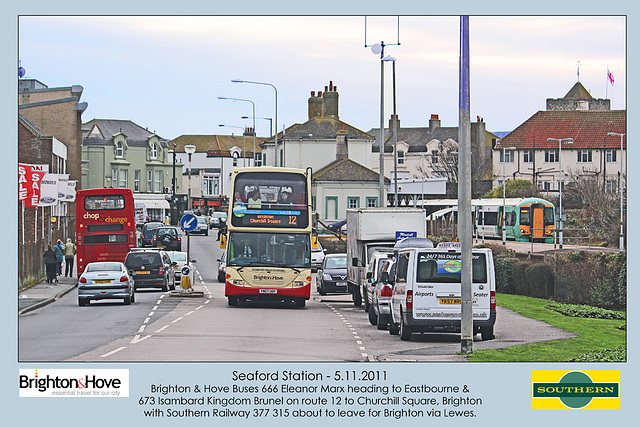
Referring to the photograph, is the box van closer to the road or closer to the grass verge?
the road

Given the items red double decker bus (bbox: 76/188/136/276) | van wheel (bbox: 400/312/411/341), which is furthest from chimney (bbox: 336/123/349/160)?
van wheel (bbox: 400/312/411/341)

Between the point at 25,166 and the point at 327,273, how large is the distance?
41.6 feet

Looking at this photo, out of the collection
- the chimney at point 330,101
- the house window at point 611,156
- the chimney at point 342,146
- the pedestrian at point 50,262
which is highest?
the chimney at point 330,101

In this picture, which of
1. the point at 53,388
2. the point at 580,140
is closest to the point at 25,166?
the point at 53,388

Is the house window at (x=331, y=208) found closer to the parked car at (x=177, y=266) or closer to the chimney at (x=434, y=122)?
the chimney at (x=434, y=122)

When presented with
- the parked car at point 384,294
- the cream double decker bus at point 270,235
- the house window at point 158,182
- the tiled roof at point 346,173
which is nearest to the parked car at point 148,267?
the cream double decker bus at point 270,235

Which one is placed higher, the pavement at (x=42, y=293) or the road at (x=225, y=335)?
the road at (x=225, y=335)

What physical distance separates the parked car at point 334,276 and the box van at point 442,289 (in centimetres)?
1775

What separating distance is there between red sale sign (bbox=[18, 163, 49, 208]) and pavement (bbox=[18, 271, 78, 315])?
3523mm

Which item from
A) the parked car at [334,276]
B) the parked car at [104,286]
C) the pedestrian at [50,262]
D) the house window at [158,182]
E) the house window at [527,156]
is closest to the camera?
the parked car at [104,286]

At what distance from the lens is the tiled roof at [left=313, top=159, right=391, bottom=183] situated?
276 feet

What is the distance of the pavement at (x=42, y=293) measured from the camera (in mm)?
32353

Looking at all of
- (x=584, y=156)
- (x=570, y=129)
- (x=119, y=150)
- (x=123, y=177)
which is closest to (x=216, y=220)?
(x=123, y=177)

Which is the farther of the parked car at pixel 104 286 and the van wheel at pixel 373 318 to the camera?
the parked car at pixel 104 286
